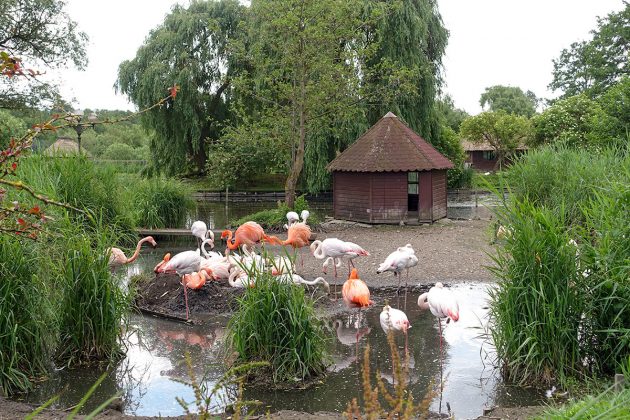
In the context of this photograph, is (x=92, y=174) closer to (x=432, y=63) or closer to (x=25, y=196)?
(x=25, y=196)

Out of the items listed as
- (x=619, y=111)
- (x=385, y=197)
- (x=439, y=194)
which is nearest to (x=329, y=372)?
(x=385, y=197)

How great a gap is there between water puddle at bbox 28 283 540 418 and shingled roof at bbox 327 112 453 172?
31.6ft

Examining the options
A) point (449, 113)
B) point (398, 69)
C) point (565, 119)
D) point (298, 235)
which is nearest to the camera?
point (298, 235)

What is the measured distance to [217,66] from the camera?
2866 centimetres

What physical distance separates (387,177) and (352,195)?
128 centimetres

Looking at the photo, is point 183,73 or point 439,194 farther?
point 183,73

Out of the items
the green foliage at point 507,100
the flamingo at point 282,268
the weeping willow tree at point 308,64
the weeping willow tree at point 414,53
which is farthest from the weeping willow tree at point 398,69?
the green foliage at point 507,100

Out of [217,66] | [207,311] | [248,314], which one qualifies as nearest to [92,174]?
[207,311]

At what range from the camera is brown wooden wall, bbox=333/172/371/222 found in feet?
60.2

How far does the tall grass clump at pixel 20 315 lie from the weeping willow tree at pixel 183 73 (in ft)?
71.3

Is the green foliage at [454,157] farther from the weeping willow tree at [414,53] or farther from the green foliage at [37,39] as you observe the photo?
the green foliage at [37,39]

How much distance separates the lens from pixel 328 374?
6.28 m

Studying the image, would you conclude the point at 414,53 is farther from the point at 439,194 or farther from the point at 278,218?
the point at 278,218

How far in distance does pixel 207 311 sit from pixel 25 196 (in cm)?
308
